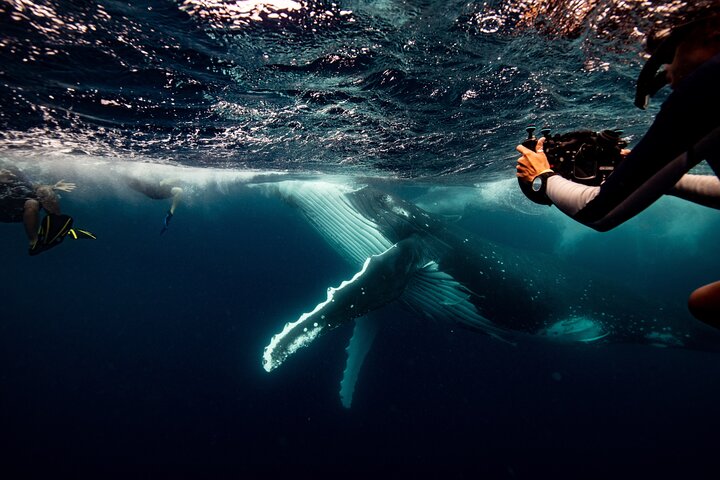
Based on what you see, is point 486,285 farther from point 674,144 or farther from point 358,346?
point 674,144

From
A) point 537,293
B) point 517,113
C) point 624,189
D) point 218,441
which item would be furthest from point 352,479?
point 624,189

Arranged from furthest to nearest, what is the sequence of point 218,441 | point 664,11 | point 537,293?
point 218,441 → point 537,293 → point 664,11

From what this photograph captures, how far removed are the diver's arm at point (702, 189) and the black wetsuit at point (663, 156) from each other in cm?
68

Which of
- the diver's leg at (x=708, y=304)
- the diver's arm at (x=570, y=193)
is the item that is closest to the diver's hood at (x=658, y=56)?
the diver's arm at (x=570, y=193)

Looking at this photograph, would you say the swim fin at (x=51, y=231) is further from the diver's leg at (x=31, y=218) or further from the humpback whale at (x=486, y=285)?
the humpback whale at (x=486, y=285)

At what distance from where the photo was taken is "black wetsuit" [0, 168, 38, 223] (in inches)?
257

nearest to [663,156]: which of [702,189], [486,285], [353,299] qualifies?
[702,189]

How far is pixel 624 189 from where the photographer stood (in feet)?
4.91

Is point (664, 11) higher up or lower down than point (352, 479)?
higher up

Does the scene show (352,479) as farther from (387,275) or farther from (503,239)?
(503,239)

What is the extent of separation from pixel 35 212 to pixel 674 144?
9172 millimetres

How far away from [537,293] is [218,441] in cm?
1962

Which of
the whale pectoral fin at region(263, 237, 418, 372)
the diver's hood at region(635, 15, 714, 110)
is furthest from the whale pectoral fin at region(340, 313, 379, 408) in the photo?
the diver's hood at region(635, 15, 714, 110)

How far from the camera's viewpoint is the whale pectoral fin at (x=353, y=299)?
5.85m
